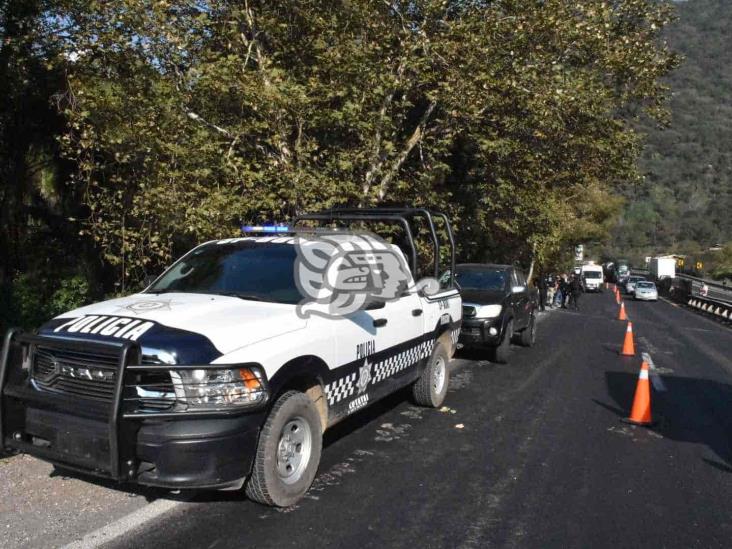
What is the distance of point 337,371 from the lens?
198 inches

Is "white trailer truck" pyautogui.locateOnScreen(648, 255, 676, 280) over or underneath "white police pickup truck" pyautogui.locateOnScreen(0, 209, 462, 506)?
underneath

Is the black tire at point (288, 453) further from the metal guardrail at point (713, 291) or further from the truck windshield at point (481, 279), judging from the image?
the metal guardrail at point (713, 291)

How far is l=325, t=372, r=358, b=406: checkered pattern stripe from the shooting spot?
496cm

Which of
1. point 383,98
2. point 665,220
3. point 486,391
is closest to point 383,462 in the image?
point 486,391

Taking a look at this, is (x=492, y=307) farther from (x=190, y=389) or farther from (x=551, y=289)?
(x=551, y=289)

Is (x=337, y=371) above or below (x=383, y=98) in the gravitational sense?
below

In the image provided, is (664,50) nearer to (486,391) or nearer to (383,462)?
(486,391)

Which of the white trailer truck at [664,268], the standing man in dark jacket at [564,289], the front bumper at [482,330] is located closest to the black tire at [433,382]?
the front bumper at [482,330]

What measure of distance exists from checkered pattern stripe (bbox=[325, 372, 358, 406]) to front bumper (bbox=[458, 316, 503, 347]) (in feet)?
19.9

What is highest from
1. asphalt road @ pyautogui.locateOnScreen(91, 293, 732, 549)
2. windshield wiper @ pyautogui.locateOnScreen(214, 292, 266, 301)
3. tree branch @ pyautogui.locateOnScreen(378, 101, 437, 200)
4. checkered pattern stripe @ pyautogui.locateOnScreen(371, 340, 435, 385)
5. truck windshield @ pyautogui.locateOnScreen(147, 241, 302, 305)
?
tree branch @ pyautogui.locateOnScreen(378, 101, 437, 200)

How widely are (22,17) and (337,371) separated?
7180mm

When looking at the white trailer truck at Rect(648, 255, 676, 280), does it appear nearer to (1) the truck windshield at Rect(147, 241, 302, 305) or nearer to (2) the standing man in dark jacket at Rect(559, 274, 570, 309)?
(2) the standing man in dark jacket at Rect(559, 274, 570, 309)

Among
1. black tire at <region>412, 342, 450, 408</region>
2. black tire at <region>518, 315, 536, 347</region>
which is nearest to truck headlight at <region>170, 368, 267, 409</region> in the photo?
black tire at <region>412, 342, 450, 408</region>

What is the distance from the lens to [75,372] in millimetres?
4055
